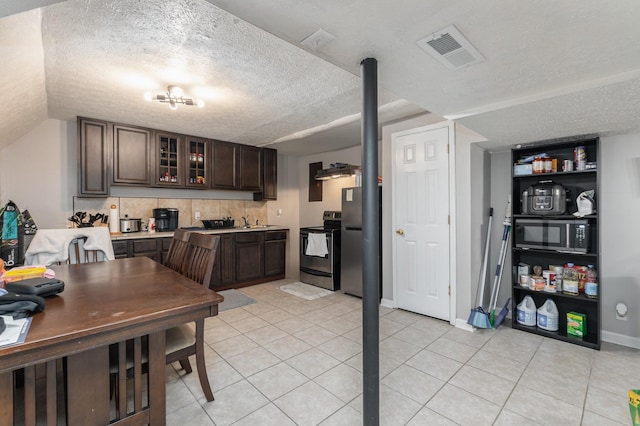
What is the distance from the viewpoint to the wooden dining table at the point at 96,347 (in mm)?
970

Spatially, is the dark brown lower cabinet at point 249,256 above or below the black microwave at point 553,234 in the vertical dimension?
below

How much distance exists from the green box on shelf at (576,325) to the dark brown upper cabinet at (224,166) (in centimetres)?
443

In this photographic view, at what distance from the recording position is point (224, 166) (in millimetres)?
4559

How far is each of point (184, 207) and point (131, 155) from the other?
1024 mm

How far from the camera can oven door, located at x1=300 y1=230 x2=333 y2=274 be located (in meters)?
4.34

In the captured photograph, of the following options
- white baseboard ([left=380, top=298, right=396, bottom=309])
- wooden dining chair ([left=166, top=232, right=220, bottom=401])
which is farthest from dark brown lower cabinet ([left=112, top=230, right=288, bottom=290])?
white baseboard ([left=380, top=298, right=396, bottom=309])

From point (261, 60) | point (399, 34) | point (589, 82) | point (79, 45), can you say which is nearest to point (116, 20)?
point (79, 45)

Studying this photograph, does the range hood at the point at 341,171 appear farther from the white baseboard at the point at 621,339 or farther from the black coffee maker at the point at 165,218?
the white baseboard at the point at 621,339

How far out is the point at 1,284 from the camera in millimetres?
1401

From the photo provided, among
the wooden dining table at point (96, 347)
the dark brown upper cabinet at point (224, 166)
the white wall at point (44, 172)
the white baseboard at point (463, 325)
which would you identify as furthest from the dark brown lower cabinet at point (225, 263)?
the white baseboard at point (463, 325)

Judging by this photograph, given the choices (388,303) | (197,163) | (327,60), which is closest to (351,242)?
(388,303)

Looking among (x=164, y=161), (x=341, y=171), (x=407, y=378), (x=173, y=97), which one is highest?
(x=173, y=97)

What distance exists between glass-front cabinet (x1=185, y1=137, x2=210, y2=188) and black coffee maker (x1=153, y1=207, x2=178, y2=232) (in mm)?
456

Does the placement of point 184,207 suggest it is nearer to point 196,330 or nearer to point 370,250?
point 196,330
